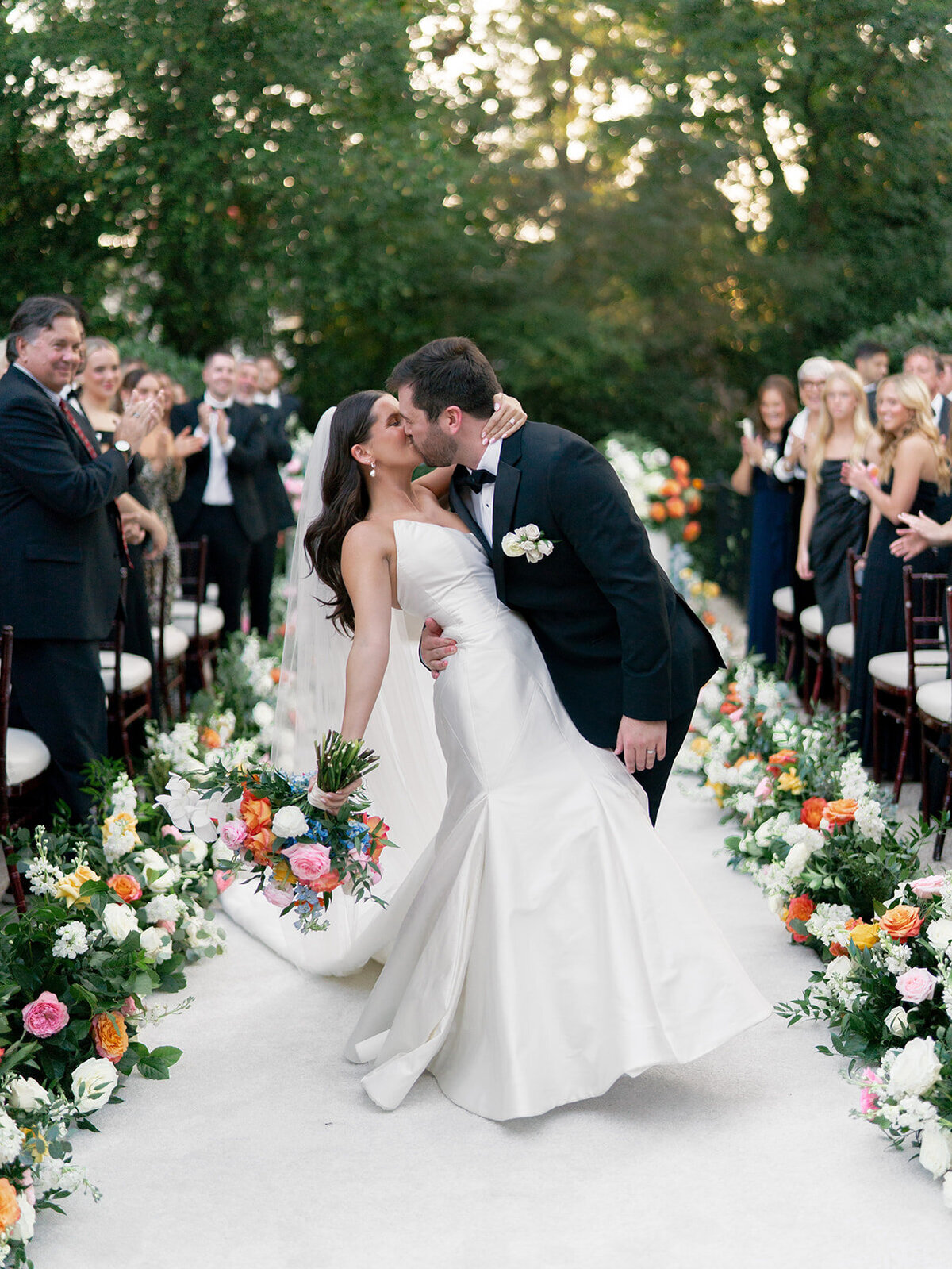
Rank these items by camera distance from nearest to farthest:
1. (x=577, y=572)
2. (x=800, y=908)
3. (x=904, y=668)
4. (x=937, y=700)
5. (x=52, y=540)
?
(x=577, y=572), (x=800, y=908), (x=52, y=540), (x=937, y=700), (x=904, y=668)

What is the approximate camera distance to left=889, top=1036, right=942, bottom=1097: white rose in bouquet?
2.98 metres

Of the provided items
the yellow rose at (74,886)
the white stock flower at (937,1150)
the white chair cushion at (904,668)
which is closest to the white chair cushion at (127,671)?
the yellow rose at (74,886)

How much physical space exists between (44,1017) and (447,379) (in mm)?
1879

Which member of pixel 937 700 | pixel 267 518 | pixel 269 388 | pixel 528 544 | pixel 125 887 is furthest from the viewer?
pixel 269 388

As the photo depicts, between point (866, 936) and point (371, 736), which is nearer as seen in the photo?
point (866, 936)

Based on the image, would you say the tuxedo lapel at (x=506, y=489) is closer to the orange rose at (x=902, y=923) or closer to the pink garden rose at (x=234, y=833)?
the pink garden rose at (x=234, y=833)

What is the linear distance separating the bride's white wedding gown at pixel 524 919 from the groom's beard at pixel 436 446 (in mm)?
→ 217

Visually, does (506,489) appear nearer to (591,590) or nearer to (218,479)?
(591,590)

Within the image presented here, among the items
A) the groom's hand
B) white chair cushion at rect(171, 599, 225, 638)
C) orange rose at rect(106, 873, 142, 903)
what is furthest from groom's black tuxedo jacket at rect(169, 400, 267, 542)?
the groom's hand

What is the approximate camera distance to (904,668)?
5.68m

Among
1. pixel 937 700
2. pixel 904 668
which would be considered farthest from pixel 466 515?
pixel 904 668

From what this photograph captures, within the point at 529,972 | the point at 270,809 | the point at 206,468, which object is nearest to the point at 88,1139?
the point at 270,809

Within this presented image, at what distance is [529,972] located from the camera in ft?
10.9

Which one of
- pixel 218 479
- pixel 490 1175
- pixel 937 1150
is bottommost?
pixel 490 1175
